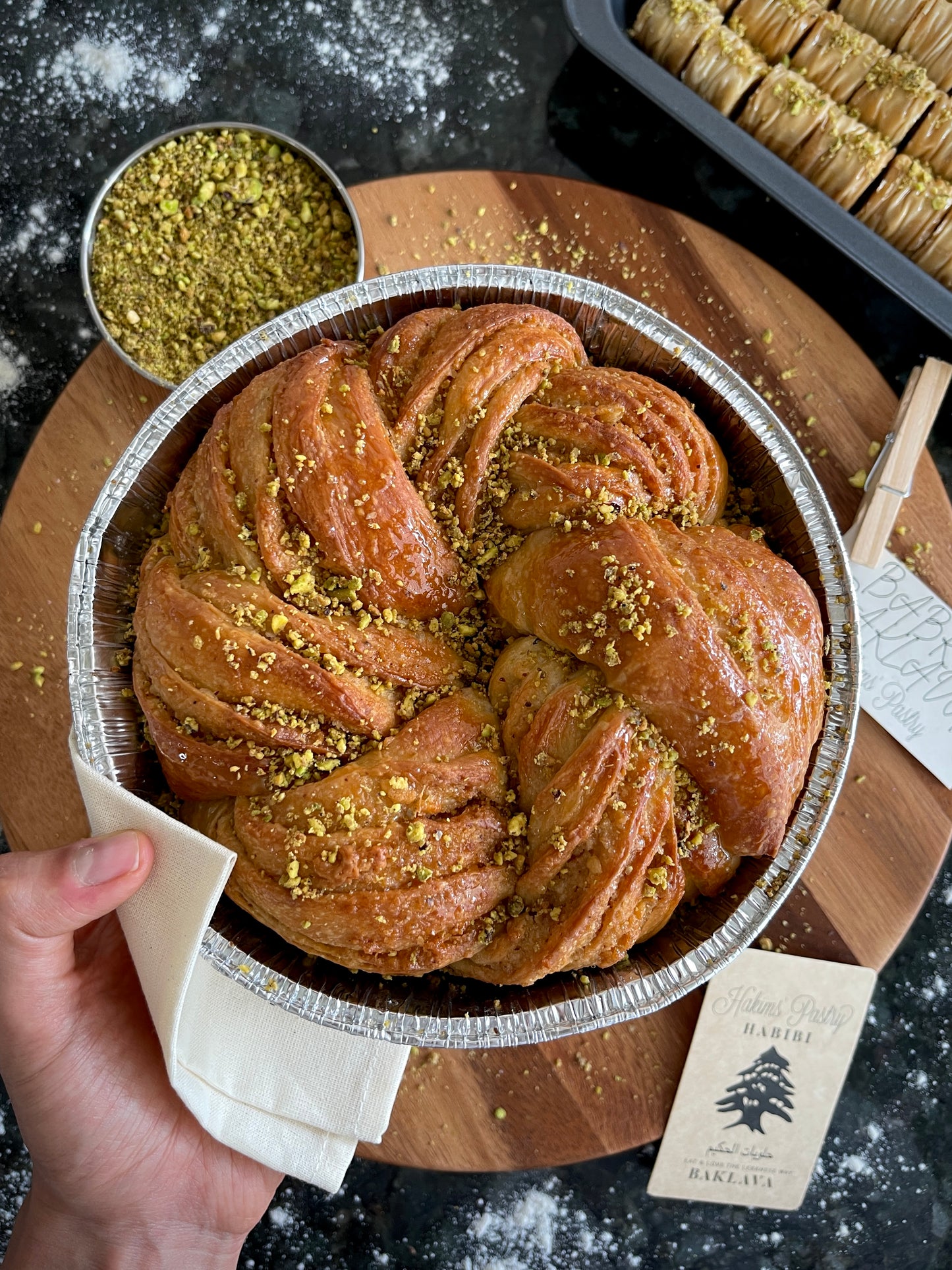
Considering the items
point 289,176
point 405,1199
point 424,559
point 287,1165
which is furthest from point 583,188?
point 405,1199

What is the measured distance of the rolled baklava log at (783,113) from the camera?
88.5 inches

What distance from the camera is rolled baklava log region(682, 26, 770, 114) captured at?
2.23 m

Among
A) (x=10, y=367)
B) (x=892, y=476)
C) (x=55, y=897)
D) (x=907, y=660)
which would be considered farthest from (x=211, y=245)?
(x=907, y=660)

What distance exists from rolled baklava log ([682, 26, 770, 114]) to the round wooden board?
41 cm

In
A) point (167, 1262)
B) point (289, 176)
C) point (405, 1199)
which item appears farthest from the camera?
point (405, 1199)

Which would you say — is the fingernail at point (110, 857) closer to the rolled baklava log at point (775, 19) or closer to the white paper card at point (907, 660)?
the white paper card at point (907, 660)

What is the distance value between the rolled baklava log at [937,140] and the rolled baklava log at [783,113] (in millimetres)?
258

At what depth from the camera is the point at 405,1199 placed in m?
2.37

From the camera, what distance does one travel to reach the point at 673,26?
2.22 m

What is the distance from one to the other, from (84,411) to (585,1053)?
176 centimetres

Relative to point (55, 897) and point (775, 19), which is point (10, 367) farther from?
point (775, 19)

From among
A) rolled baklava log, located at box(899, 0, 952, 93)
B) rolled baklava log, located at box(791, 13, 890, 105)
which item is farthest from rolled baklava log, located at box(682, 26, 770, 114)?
rolled baklava log, located at box(899, 0, 952, 93)

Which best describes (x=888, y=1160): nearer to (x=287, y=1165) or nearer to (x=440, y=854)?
(x=287, y=1165)

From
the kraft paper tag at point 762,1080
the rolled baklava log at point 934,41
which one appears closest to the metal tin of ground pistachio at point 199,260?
the rolled baklava log at point 934,41
